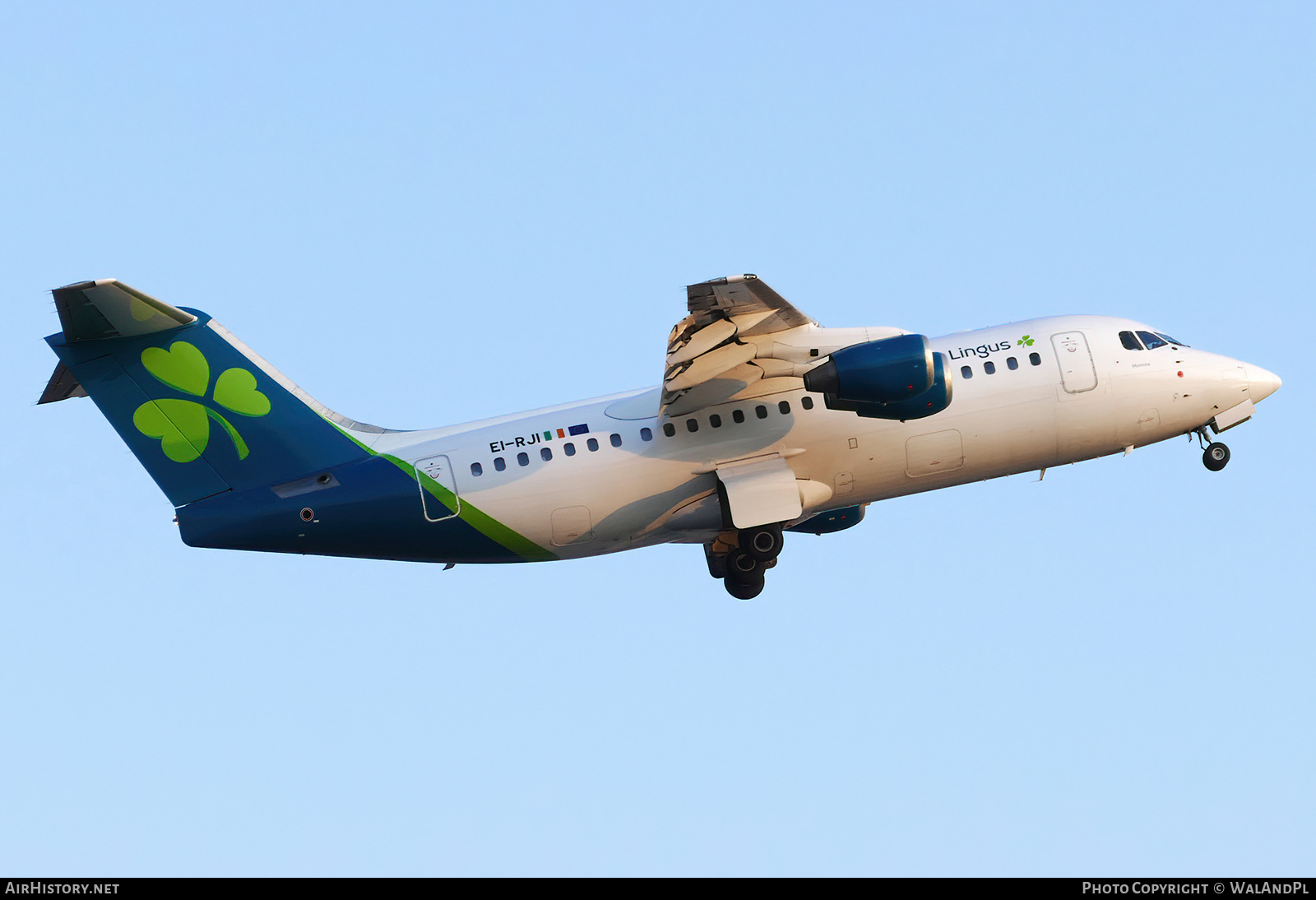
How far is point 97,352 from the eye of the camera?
915 inches

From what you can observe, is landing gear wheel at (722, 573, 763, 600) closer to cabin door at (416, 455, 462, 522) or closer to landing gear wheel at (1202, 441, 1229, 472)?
cabin door at (416, 455, 462, 522)

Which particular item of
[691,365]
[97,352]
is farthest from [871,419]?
[97,352]

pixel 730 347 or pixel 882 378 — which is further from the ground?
pixel 730 347

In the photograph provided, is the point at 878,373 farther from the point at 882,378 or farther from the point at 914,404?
the point at 914,404

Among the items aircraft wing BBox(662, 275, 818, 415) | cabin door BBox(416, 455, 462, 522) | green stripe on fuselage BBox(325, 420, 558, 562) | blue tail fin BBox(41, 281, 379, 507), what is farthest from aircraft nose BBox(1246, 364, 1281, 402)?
blue tail fin BBox(41, 281, 379, 507)

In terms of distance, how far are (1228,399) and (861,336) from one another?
24.7 ft

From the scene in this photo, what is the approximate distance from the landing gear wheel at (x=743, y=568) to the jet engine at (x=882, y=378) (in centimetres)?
393

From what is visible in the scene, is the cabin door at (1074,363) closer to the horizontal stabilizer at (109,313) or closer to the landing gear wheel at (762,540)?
the landing gear wheel at (762,540)

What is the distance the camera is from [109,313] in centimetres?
2277

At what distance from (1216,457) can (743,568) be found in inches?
344

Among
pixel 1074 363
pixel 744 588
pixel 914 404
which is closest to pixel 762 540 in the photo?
pixel 744 588

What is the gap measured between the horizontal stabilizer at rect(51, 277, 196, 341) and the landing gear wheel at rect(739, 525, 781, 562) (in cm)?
968
